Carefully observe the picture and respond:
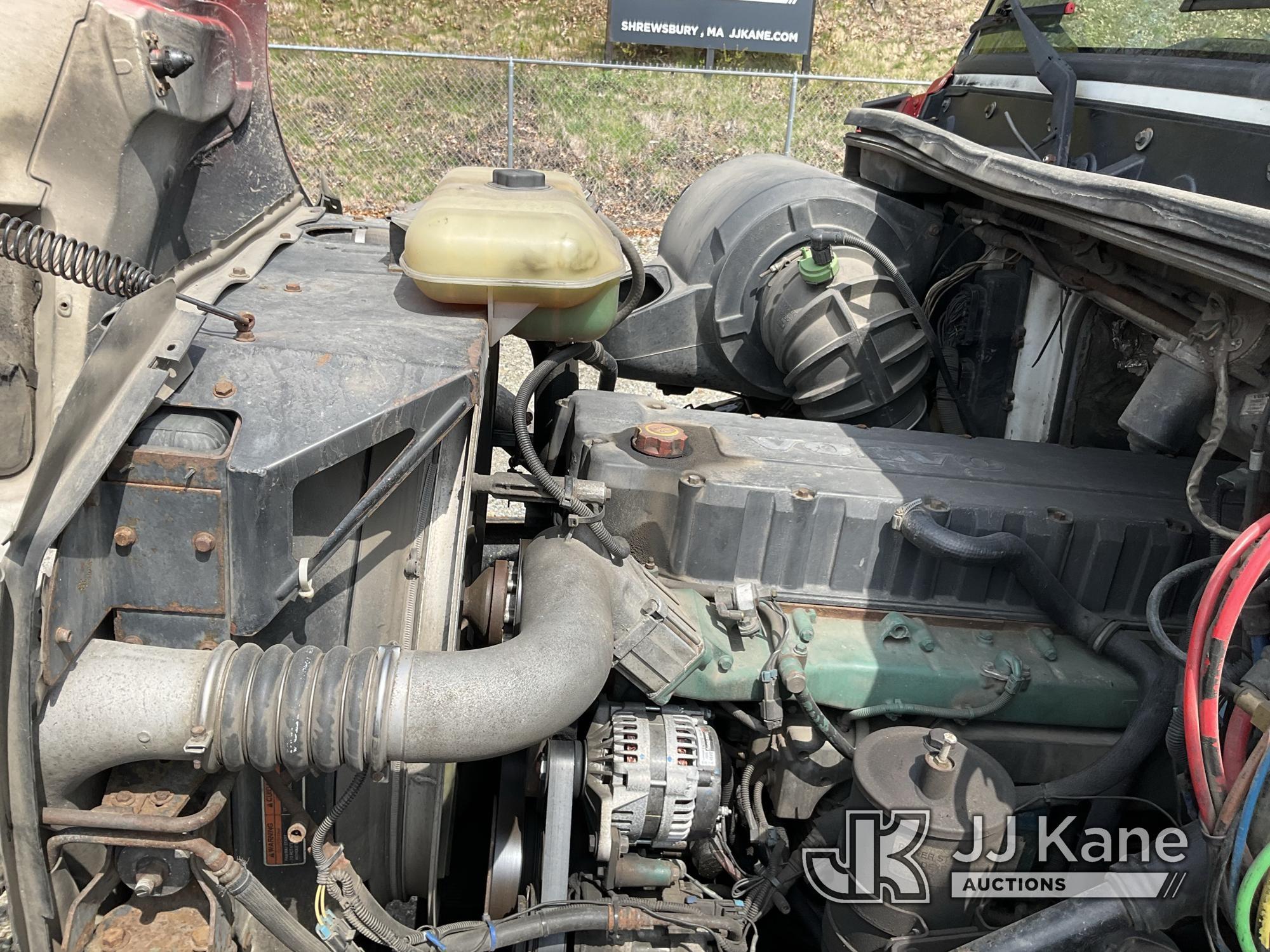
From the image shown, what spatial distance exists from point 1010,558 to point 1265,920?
0.85 m

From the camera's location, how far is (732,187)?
3434 mm

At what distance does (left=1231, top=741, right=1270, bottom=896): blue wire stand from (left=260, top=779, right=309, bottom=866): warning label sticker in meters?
1.48

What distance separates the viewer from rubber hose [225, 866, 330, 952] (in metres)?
1.57

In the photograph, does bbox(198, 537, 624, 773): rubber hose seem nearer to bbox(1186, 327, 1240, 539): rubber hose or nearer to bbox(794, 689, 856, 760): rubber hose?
bbox(794, 689, 856, 760): rubber hose

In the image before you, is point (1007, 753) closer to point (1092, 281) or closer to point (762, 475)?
point (762, 475)

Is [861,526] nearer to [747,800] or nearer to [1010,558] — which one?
[1010,558]

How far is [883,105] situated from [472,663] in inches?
128

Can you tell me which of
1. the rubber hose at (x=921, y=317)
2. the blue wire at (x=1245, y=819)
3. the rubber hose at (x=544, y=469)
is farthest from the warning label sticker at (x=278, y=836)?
the rubber hose at (x=921, y=317)

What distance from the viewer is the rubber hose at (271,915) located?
1568mm

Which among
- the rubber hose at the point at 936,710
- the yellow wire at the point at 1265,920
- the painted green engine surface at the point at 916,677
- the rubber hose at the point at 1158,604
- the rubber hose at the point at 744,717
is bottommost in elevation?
the rubber hose at the point at 744,717

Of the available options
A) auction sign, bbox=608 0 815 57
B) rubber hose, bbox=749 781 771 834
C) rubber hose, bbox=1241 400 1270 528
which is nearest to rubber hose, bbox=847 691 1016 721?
rubber hose, bbox=749 781 771 834

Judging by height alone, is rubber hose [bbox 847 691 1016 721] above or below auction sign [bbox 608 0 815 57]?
below

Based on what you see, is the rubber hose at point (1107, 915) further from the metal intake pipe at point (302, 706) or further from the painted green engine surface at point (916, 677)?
the metal intake pipe at point (302, 706)

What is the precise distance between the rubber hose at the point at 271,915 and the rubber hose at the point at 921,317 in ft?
7.17
